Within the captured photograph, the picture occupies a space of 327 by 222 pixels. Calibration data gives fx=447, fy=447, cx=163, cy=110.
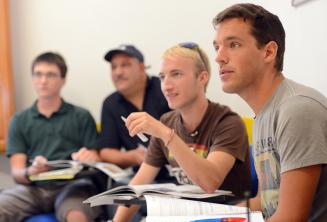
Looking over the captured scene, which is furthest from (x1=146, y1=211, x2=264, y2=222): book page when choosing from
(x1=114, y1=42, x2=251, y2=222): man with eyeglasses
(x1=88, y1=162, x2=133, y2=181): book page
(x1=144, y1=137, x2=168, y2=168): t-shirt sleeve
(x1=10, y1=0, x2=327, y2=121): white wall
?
(x1=10, y1=0, x2=327, y2=121): white wall

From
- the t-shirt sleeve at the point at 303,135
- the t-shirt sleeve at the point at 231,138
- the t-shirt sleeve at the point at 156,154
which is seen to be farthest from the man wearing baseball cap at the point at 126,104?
the t-shirt sleeve at the point at 303,135

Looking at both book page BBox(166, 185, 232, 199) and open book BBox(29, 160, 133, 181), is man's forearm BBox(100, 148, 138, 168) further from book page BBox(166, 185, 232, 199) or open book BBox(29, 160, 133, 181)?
book page BBox(166, 185, 232, 199)

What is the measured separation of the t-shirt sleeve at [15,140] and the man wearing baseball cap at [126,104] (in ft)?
1.44

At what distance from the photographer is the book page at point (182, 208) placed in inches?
44.2

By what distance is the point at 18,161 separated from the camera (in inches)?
94.2

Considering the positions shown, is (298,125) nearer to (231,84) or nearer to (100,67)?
(231,84)

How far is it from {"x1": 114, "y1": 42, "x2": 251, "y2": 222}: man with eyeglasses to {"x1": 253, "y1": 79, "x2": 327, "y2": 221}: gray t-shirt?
1.06ft

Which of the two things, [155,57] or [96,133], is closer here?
[96,133]

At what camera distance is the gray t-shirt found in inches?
38.9

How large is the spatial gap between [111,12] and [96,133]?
819 mm

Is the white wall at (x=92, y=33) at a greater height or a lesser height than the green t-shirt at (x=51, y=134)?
greater

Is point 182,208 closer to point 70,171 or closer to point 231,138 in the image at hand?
point 231,138

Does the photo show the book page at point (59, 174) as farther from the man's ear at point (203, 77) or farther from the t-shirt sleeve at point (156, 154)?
the man's ear at point (203, 77)

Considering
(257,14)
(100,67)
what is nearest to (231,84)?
(257,14)
